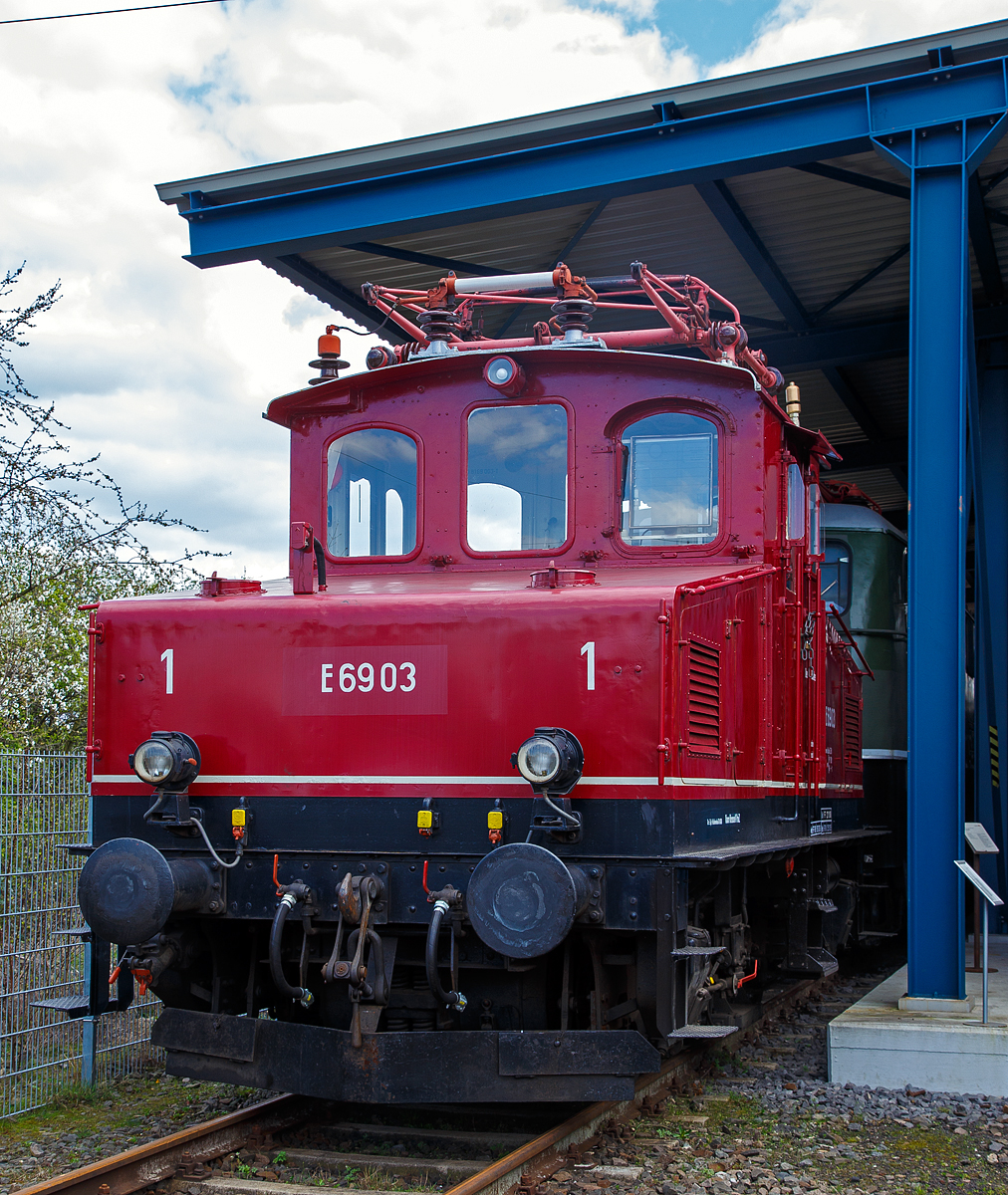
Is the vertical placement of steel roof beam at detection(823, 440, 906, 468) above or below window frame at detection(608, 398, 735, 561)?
above

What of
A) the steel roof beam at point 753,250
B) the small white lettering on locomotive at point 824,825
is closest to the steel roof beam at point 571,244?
the steel roof beam at point 753,250

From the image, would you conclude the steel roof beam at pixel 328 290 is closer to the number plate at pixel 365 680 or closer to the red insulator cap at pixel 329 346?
the red insulator cap at pixel 329 346

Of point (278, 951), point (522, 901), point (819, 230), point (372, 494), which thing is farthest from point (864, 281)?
point (278, 951)

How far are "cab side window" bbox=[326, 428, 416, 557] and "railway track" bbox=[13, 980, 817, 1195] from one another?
2792 millimetres

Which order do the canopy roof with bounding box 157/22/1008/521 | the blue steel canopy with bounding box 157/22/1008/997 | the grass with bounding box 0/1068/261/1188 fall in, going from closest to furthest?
the grass with bounding box 0/1068/261/1188, the blue steel canopy with bounding box 157/22/1008/997, the canopy roof with bounding box 157/22/1008/521

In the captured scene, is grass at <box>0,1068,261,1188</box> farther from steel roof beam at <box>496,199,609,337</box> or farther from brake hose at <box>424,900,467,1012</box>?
steel roof beam at <box>496,199,609,337</box>

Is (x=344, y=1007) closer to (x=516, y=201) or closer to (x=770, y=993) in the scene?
(x=770, y=993)

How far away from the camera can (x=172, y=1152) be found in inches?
210

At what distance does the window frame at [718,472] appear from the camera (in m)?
6.27

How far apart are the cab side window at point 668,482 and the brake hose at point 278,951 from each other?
2.37 metres

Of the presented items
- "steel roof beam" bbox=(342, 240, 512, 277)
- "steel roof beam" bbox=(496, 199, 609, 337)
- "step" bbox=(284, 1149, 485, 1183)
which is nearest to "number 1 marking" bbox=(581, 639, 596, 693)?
"step" bbox=(284, 1149, 485, 1183)

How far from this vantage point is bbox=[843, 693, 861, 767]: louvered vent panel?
929cm

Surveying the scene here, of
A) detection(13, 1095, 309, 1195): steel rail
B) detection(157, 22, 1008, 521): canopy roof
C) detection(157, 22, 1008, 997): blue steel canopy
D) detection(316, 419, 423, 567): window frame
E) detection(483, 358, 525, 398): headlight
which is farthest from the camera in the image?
detection(157, 22, 1008, 521): canopy roof

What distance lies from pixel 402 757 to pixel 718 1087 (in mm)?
2746
